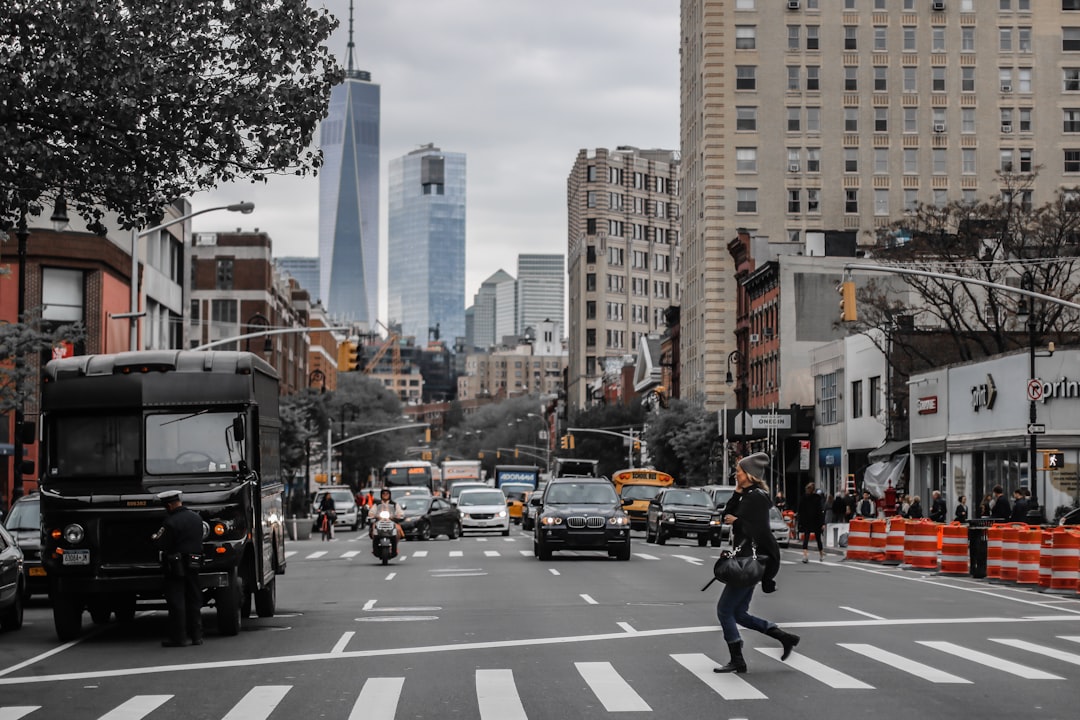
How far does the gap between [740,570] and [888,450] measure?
48.1m

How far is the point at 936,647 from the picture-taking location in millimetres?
17094

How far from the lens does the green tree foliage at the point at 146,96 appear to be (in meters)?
16.1

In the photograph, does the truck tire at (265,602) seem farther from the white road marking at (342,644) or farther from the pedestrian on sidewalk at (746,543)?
the pedestrian on sidewalk at (746,543)

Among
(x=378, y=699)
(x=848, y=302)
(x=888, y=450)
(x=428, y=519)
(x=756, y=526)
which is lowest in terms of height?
(x=428, y=519)

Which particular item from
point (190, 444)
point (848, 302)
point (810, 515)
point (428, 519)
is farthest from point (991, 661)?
point (428, 519)

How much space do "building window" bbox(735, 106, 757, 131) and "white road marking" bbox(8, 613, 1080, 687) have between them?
7888cm

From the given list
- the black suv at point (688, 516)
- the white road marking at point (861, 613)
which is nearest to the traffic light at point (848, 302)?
the white road marking at point (861, 613)

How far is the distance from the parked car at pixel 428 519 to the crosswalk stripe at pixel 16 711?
39668mm

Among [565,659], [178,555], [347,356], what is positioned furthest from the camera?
[347,356]

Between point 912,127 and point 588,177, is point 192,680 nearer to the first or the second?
point 912,127

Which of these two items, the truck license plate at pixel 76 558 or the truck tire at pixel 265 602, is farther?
the truck tire at pixel 265 602

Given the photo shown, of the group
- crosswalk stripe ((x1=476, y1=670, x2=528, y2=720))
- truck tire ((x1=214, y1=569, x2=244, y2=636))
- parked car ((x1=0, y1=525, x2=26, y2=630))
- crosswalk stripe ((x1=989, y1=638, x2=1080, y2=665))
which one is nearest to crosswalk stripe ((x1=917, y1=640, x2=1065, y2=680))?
crosswalk stripe ((x1=989, y1=638, x2=1080, y2=665))

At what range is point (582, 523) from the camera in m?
35.9

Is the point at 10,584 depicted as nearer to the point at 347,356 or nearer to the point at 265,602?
the point at 265,602
